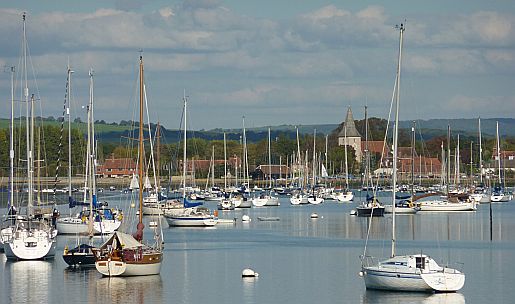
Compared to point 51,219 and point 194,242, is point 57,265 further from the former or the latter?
point 194,242

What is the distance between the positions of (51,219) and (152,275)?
1982cm

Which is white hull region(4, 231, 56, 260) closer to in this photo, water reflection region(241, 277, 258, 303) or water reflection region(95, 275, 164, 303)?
water reflection region(95, 275, 164, 303)

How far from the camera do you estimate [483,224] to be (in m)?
96.2

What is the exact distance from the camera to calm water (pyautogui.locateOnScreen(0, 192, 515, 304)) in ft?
154

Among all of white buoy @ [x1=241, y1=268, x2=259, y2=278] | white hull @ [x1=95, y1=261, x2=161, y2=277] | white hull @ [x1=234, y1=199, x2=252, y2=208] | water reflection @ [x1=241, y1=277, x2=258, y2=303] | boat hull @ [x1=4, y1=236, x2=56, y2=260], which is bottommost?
water reflection @ [x1=241, y1=277, x2=258, y2=303]

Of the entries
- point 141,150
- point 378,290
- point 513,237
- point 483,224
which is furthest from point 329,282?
point 483,224

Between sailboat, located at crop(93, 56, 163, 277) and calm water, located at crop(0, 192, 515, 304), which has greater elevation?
sailboat, located at crop(93, 56, 163, 277)

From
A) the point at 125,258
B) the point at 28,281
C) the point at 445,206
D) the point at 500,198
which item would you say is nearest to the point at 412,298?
the point at 125,258

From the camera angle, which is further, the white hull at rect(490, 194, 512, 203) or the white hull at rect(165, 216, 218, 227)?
the white hull at rect(490, 194, 512, 203)

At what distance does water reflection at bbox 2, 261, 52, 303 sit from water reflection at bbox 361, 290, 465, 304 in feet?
45.0

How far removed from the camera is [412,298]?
4488 centimetres

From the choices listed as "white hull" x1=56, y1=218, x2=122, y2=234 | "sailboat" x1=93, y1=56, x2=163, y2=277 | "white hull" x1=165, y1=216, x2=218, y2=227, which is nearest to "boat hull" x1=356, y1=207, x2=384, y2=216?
"white hull" x1=165, y1=216, x2=218, y2=227

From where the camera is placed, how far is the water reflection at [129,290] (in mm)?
46062

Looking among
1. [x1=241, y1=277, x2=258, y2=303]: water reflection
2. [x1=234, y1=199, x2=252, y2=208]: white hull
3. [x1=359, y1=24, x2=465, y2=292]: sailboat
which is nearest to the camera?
[x1=359, y1=24, x2=465, y2=292]: sailboat
